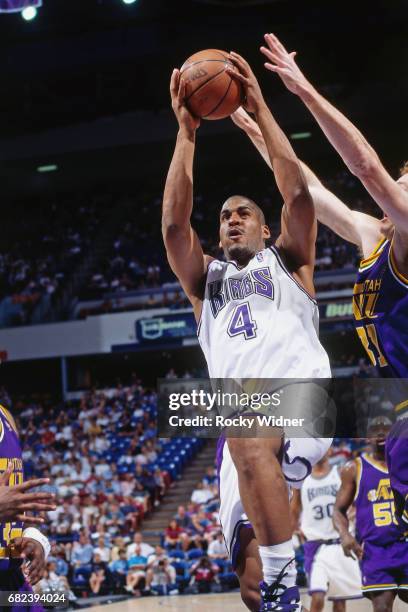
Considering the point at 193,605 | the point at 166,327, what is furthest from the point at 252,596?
the point at 166,327

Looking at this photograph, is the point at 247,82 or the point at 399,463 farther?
the point at 247,82

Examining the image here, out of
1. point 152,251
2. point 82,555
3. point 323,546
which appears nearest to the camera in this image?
point 323,546

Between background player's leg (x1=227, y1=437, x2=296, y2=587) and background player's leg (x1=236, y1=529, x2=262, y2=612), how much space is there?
20.9 inches

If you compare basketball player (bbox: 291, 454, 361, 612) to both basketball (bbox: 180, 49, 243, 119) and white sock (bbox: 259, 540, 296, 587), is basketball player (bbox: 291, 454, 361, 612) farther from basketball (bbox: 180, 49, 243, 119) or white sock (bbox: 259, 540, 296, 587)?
basketball (bbox: 180, 49, 243, 119)

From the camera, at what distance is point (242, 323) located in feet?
13.9

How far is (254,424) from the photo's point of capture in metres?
3.97

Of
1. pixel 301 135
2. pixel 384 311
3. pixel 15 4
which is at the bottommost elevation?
pixel 384 311

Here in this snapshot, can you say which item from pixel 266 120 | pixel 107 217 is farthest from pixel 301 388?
pixel 107 217

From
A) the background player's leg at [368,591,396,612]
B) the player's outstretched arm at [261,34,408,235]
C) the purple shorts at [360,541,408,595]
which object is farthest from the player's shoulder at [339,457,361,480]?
the player's outstretched arm at [261,34,408,235]

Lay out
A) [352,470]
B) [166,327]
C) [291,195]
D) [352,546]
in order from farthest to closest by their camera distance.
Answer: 1. [166,327]
2. [352,470]
3. [352,546]
4. [291,195]

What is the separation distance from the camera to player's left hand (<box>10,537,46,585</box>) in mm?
4238

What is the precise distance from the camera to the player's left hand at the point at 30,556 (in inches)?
167

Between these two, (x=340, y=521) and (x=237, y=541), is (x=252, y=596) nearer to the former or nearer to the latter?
(x=237, y=541)

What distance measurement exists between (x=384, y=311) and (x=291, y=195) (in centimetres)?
76
